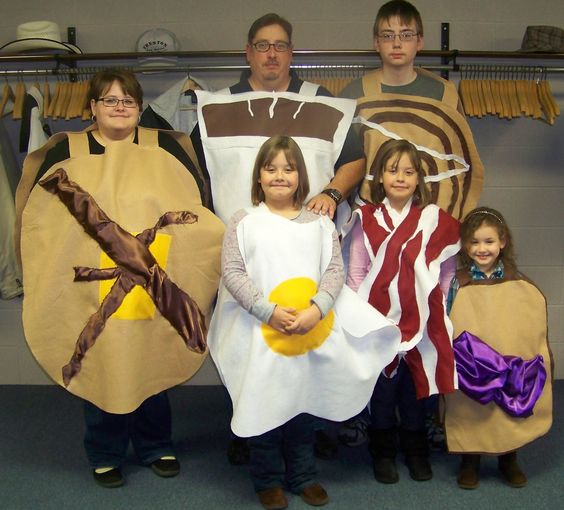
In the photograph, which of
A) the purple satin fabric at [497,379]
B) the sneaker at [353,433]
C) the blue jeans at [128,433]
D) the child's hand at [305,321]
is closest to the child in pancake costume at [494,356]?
the purple satin fabric at [497,379]

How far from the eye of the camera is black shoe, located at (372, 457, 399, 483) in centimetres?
212

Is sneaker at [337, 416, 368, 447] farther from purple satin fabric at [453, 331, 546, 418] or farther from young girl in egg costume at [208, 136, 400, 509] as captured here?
purple satin fabric at [453, 331, 546, 418]

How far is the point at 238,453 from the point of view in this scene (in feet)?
7.54

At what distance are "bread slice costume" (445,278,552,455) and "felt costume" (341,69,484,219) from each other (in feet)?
1.11

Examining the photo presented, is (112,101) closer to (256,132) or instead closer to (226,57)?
(256,132)

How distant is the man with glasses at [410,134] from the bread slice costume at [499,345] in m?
0.13

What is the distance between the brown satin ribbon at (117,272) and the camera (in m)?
2.01

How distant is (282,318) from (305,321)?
7 cm

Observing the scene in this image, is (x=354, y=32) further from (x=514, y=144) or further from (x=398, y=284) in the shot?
(x=398, y=284)

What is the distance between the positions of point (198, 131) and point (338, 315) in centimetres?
89

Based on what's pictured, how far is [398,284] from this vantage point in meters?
2.03

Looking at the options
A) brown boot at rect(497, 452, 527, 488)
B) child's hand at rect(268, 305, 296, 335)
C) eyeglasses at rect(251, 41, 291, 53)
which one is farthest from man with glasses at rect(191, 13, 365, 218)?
brown boot at rect(497, 452, 527, 488)

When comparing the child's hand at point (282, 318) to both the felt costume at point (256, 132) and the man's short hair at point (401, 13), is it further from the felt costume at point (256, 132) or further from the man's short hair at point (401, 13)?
the man's short hair at point (401, 13)

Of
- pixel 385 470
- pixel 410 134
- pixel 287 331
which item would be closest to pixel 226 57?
pixel 410 134
